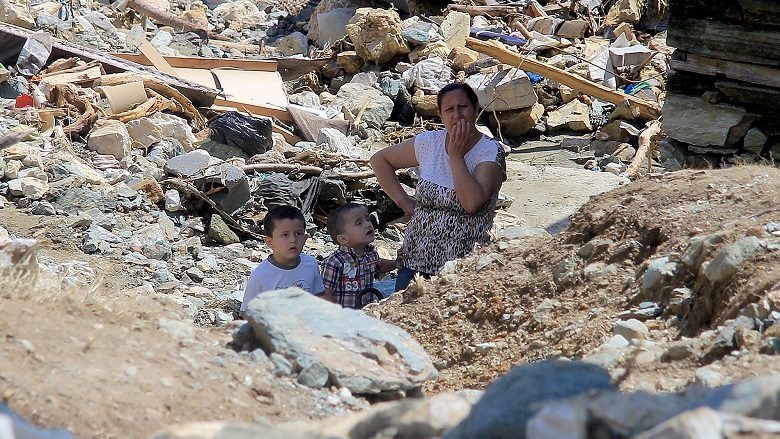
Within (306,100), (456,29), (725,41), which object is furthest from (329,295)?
(456,29)

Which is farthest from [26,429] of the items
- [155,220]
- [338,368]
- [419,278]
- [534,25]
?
[534,25]

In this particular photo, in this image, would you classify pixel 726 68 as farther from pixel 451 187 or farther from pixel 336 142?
pixel 336 142

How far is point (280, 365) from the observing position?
2.85 m

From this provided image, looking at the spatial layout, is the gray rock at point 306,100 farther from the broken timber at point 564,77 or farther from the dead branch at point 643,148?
the dead branch at point 643,148

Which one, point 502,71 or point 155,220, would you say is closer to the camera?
point 155,220

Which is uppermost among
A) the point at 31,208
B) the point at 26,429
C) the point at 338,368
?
the point at 26,429

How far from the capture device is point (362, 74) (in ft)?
40.7

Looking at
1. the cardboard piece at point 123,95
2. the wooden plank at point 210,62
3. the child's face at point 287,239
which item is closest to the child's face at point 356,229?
the child's face at point 287,239

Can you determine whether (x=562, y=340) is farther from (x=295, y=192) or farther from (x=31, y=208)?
(x=31, y=208)

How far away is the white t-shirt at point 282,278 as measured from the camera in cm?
457

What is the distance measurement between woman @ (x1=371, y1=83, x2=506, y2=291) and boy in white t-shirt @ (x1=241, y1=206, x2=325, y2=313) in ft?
1.83

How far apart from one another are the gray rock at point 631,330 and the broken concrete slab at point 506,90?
779 centimetres

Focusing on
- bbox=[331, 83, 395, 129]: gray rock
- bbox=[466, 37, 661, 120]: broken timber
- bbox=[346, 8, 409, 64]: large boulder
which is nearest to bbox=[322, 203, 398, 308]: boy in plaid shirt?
bbox=[466, 37, 661, 120]: broken timber

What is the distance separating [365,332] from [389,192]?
225 cm
